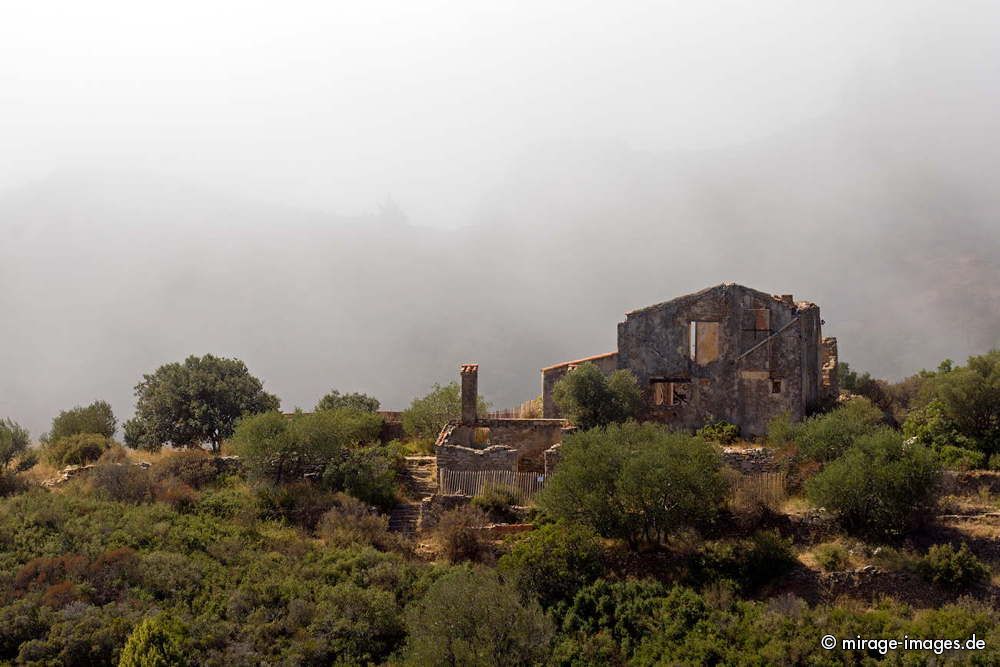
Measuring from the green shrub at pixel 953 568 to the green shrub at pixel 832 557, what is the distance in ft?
5.38

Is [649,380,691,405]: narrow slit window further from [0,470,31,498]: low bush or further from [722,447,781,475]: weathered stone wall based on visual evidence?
[0,470,31,498]: low bush

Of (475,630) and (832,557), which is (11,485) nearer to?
(475,630)

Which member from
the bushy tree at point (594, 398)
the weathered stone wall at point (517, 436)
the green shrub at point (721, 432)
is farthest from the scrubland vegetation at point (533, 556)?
the bushy tree at point (594, 398)

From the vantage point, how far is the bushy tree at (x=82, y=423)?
32531mm

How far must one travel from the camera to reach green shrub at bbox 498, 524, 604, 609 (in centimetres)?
2023

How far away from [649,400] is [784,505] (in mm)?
10530

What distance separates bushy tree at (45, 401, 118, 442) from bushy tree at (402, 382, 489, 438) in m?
12.1

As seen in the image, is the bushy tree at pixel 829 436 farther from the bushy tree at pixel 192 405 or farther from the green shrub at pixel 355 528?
the bushy tree at pixel 192 405

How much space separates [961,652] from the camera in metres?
16.4

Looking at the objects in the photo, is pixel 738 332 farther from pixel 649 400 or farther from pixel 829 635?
pixel 829 635

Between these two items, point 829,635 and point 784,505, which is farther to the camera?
point 784,505

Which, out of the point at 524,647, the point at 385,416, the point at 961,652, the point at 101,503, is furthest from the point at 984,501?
the point at 101,503

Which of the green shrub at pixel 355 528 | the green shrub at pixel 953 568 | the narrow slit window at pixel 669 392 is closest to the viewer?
the green shrub at pixel 953 568

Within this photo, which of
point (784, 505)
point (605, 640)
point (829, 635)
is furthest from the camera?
point (784, 505)
